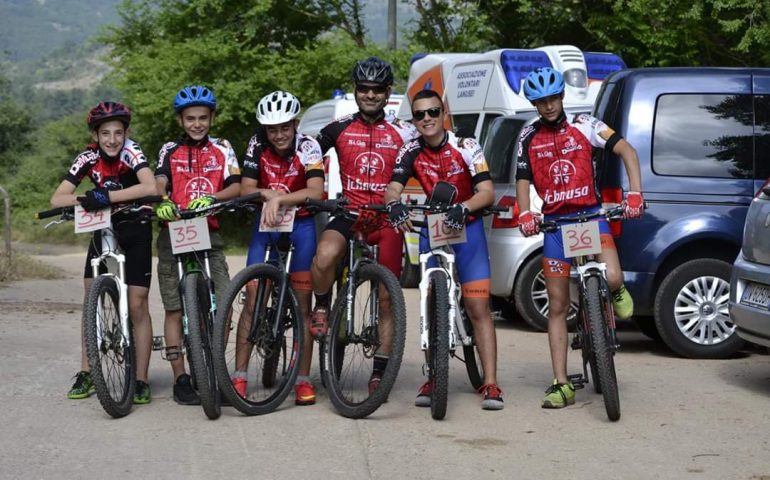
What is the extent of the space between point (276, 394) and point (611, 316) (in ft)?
6.51

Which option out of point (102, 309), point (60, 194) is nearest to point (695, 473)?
point (102, 309)

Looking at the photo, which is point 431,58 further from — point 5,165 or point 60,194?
point 5,165

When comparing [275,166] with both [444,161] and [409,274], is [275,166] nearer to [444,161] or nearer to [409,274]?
[444,161]

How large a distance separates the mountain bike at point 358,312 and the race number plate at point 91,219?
3.81 feet

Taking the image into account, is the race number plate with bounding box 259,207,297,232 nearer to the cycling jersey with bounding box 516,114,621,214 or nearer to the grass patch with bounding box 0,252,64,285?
the cycling jersey with bounding box 516,114,621,214

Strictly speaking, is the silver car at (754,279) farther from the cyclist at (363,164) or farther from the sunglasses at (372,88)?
the sunglasses at (372,88)

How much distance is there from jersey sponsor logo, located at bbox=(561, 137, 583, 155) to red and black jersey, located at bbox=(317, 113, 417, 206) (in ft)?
3.01

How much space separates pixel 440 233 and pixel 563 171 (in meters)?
0.87

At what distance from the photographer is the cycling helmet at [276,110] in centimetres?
807

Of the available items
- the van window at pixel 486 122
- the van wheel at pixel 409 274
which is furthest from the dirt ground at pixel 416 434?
the van wheel at pixel 409 274

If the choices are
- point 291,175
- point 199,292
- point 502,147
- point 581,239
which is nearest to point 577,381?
point 581,239

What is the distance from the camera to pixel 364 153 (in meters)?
8.25

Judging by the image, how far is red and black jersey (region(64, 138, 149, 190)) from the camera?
8.20 meters

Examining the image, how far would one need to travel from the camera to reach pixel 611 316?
8023 millimetres
